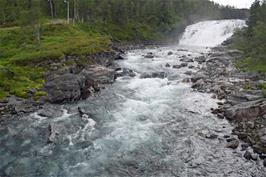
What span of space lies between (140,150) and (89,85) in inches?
857

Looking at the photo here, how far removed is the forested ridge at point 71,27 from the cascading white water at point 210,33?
6.37m

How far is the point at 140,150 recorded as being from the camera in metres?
30.5

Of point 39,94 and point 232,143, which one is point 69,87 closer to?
point 39,94

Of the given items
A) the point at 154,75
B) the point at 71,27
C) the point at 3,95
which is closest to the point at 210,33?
the point at 71,27

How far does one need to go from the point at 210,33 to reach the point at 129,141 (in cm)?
10943

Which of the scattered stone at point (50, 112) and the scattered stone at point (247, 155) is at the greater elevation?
the scattered stone at point (247, 155)

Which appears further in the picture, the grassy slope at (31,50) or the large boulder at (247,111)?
the grassy slope at (31,50)

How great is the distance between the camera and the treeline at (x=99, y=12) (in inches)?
3711

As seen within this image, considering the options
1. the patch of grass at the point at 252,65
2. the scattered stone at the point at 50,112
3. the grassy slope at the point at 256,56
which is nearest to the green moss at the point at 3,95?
the scattered stone at the point at 50,112

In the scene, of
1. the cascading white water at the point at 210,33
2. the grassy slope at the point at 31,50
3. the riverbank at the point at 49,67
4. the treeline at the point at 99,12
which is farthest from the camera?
the cascading white water at the point at 210,33

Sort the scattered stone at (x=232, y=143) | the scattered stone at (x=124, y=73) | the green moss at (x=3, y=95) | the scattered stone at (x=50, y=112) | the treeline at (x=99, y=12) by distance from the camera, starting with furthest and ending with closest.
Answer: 1. the treeline at (x=99, y=12)
2. the scattered stone at (x=124, y=73)
3. the green moss at (x=3, y=95)
4. the scattered stone at (x=50, y=112)
5. the scattered stone at (x=232, y=143)

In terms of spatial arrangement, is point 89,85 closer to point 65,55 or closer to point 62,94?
A: point 62,94

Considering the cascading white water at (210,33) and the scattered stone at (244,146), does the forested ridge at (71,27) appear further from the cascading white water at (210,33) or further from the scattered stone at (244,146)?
the scattered stone at (244,146)

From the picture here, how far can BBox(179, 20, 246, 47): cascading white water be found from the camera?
12850 centimetres
